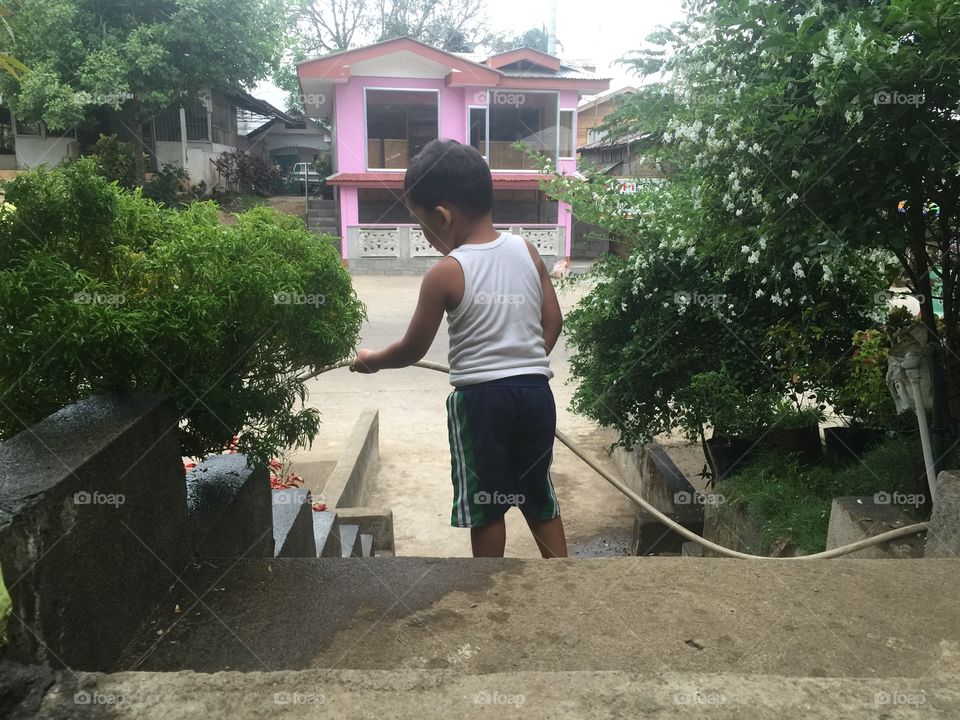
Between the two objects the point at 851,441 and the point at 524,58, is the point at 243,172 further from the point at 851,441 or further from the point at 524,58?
the point at 851,441

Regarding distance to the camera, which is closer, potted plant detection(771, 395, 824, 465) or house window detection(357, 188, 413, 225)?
potted plant detection(771, 395, 824, 465)

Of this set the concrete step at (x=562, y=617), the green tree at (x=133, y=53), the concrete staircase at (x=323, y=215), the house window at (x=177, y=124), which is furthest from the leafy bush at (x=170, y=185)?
the concrete step at (x=562, y=617)

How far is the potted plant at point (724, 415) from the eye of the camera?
5.00 m

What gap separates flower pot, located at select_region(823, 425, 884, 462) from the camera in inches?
196

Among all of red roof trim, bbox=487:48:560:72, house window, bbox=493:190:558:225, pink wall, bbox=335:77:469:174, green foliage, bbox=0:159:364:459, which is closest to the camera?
green foliage, bbox=0:159:364:459

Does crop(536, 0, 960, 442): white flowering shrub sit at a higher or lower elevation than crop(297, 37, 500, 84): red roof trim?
lower

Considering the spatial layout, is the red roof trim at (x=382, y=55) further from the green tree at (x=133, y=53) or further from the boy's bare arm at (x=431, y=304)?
the boy's bare arm at (x=431, y=304)

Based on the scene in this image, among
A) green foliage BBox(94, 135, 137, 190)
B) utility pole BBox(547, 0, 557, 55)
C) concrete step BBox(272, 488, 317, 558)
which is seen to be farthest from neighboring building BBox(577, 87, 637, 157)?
concrete step BBox(272, 488, 317, 558)

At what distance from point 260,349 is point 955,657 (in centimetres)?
222

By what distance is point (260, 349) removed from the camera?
8.84 ft

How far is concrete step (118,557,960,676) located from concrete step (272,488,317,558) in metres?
0.75

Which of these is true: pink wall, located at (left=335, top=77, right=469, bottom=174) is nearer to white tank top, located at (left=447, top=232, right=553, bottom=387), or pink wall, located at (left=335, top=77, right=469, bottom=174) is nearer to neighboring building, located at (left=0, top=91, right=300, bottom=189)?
neighboring building, located at (left=0, top=91, right=300, bottom=189)

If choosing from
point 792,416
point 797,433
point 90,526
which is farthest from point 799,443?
point 90,526

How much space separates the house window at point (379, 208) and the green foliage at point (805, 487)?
815 inches
